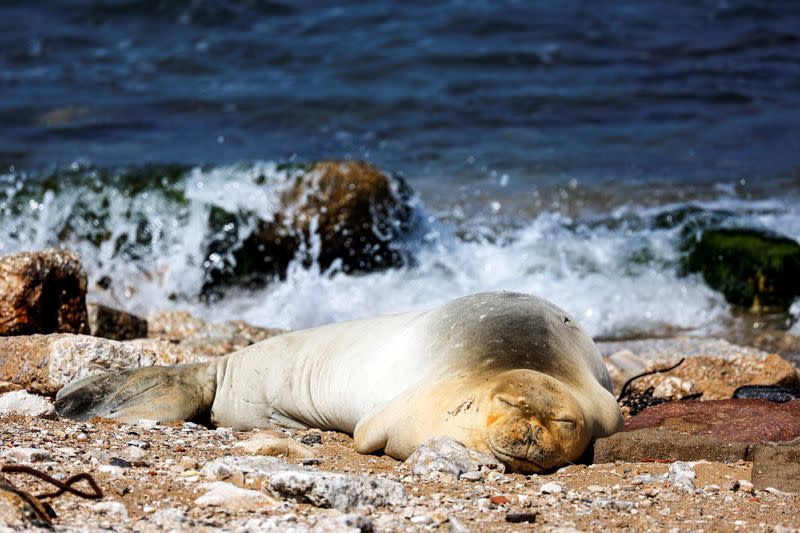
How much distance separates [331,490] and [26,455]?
1.03 m

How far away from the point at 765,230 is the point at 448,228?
2.60 metres

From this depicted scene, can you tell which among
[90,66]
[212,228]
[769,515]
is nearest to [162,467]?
[769,515]

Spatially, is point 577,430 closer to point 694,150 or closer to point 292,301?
point 292,301

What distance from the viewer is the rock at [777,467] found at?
362 centimetres

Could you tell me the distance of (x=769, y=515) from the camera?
330 centimetres

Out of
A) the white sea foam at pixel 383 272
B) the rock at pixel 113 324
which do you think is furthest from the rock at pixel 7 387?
the white sea foam at pixel 383 272

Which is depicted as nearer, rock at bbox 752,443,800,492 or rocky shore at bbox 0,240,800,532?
rocky shore at bbox 0,240,800,532

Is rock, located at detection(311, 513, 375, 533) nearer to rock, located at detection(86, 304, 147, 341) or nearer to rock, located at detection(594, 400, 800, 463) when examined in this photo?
rock, located at detection(594, 400, 800, 463)

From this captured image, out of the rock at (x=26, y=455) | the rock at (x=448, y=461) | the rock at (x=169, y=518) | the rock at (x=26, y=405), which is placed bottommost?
the rock at (x=26, y=405)

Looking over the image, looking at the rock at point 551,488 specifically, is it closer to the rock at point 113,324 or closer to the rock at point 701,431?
the rock at point 701,431

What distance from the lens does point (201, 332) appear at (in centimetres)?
684

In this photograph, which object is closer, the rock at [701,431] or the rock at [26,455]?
the rock at [26,455]

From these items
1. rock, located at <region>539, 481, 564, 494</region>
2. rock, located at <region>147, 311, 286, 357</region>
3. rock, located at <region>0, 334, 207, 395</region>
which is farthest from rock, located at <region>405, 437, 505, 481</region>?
rock, located at <region>147, 311, 286, 357</region>

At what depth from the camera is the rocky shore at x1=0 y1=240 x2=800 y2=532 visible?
3082 mm
